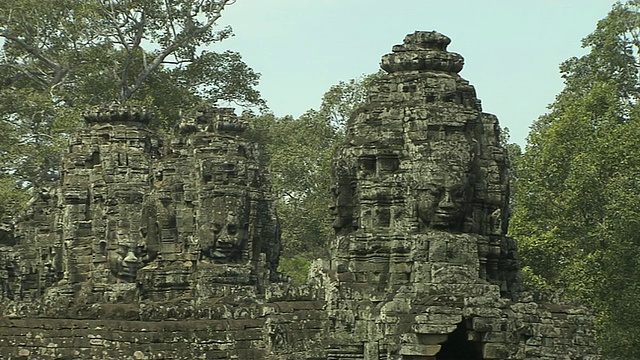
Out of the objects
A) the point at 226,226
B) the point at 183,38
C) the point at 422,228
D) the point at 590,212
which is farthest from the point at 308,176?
the point at 422,228

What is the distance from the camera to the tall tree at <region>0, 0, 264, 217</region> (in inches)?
2111

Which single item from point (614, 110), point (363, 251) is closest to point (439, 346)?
point (363, 251)

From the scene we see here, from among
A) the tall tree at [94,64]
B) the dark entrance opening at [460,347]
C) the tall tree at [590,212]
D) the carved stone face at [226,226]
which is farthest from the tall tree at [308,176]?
the dark entrance opening at [460,347]

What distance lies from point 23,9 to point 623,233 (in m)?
26.0

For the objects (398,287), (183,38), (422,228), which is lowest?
(398,287)

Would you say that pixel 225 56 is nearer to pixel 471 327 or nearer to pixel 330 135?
pixel 330 135

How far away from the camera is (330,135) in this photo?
58.1m

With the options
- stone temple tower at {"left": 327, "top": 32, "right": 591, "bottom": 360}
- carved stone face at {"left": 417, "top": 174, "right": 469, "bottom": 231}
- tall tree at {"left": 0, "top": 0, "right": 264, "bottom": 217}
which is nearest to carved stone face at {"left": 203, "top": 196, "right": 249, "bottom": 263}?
stone temple tower at {"left": 327, "top": 32, "right": 591, "bottom": 360}

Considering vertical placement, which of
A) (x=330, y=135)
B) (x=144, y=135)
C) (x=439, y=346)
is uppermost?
(x=330, y=135)

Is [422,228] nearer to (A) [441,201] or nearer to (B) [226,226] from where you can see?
(A) [441,201]

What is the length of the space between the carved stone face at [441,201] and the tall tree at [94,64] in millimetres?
29296

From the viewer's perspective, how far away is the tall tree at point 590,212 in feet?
119

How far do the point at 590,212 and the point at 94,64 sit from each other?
22512 millimetres

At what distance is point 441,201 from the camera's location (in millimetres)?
24266
